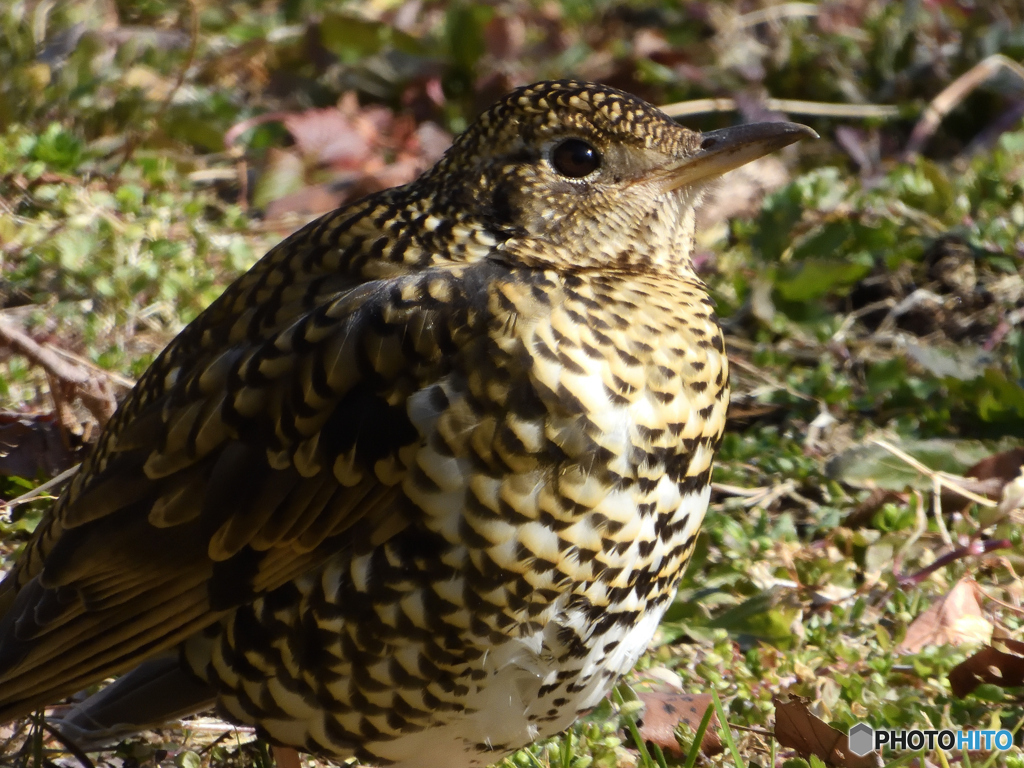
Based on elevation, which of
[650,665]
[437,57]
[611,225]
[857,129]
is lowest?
[650,665]

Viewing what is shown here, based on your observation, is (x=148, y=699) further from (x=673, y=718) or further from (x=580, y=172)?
(x=580, y=172)

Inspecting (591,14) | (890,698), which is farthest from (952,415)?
(591,14)

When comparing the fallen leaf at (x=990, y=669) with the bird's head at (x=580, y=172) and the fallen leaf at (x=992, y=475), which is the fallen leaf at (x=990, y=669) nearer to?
the fallen leaf at (x=992, y=475)

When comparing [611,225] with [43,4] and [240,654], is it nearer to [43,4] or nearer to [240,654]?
[240,654]

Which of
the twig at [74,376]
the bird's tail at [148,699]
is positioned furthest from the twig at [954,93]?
the bird's tail at [148,699]

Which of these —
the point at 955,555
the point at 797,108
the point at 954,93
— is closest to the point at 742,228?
the point at 797,108

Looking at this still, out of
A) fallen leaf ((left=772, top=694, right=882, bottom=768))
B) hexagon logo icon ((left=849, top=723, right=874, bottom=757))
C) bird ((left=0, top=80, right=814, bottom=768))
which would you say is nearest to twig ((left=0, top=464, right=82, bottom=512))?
bird ((left=0, top=80, right=814, bottom=768))

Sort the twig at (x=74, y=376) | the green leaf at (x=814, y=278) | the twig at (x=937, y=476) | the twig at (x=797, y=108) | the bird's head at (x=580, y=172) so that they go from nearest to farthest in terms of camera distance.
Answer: the bird's head at (x=580, y=172) → the twig at (x=74, y=376) → the twig at (x=937, y=476) → the green leaf at (x=814, y=278) → the twig at (x=797, y=108)
